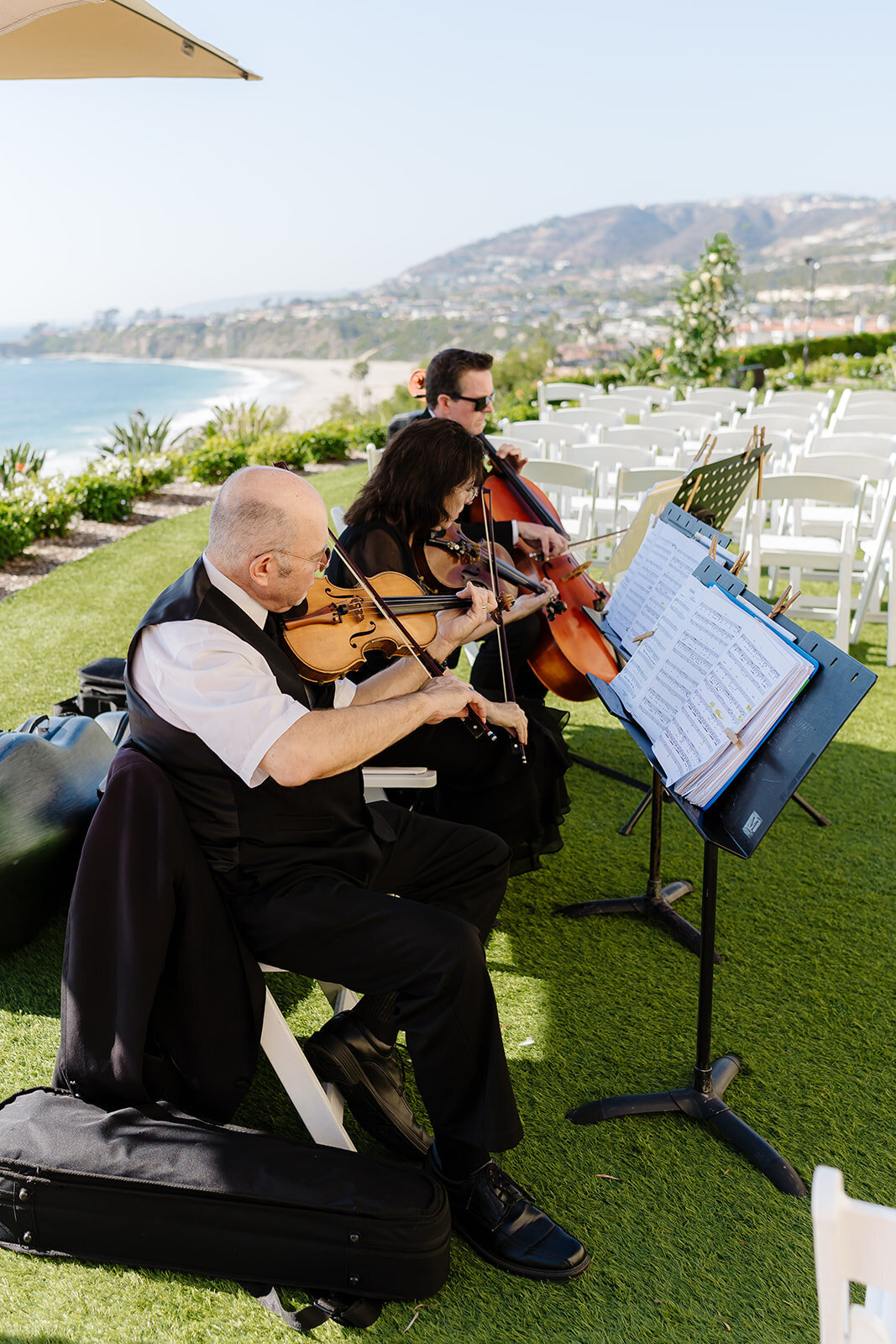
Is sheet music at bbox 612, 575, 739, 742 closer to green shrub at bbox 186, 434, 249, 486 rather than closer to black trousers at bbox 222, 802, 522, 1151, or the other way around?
black trousers at bbox 222, 802, 522, 1151

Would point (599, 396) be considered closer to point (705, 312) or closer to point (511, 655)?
point (705, 312)

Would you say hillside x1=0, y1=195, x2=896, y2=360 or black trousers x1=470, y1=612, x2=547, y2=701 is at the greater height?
hillside x1=0, y1=195, x2=896, y2=360

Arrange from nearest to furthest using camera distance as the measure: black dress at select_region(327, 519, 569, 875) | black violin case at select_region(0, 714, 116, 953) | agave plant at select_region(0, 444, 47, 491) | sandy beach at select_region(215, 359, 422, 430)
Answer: black violin case at select_region(0, 714, 116, 953)
black dress at select_region(327, 519, 569, 875)
agave plant at select_region(0, 444, 47, 491)
sandy beach at select_region(215, 359, 422, 430)

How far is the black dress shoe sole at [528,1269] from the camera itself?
1.74m

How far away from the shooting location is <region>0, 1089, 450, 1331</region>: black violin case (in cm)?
166

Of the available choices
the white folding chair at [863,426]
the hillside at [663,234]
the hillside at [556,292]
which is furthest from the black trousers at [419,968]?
the hillside at [663,234]

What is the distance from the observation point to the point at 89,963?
1.73 metres

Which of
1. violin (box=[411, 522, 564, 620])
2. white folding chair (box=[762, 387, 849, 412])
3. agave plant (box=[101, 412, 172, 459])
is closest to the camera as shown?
violin (box=[411, 522, 564, 620])

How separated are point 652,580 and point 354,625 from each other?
2.40 ft

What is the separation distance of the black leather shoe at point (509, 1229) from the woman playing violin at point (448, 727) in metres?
1.06

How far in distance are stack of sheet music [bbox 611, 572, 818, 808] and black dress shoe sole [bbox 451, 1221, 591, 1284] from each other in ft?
2.83

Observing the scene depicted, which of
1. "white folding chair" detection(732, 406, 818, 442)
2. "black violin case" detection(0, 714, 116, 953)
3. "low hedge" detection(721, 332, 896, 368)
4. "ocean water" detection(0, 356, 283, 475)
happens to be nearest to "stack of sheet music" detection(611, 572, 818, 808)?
"black violin case" detection(0, 714, 116, 953)

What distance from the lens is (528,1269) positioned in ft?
5.77

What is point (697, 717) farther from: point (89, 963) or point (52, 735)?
point (52, 735)
